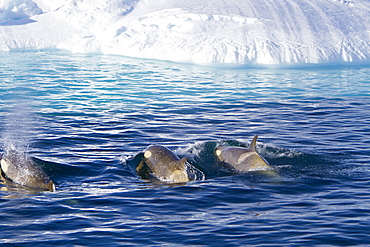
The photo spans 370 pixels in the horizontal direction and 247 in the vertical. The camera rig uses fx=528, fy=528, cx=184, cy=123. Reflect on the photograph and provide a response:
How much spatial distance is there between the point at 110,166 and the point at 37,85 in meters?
12.0

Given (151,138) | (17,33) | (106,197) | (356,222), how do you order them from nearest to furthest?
(356,222)
(106,197)
(151,138)
(17,33)

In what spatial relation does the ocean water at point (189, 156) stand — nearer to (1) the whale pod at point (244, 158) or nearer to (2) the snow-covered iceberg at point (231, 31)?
(1) the whale pod at point (244, 158)

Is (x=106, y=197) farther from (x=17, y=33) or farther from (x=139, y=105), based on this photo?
(x=17, y=33)

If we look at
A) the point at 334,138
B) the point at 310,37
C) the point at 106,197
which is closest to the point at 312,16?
the point at 310,37

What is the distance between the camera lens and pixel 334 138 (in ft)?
38.2

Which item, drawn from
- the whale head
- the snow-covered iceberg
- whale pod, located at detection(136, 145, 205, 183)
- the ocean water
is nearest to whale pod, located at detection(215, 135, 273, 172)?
the ocean water

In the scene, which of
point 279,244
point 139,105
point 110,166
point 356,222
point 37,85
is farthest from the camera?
point 37,85

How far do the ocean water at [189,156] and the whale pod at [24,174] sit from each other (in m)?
0.24

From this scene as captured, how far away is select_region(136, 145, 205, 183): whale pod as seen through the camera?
8.28 meters

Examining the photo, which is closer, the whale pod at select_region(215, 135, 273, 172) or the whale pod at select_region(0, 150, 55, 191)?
the whale pod at select_region(0, 150, 55, 191)

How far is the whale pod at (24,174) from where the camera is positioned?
7.70m

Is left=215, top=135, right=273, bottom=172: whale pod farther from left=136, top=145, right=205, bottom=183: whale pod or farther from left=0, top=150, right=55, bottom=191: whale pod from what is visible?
left=0, top=150, right=55, bottom=191: whale pod

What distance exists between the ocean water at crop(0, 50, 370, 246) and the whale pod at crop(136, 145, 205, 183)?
0.83 feet

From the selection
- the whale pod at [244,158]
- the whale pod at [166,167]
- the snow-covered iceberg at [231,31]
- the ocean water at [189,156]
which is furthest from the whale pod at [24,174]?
the snow-covered iceberg at [231,31]
